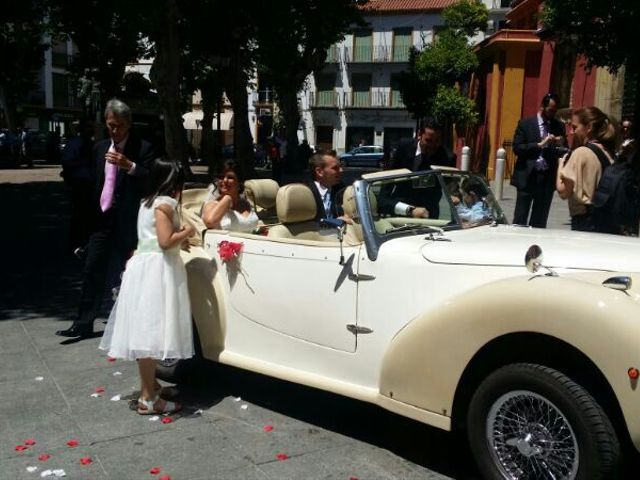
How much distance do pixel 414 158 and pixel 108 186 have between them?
2597 millimetres

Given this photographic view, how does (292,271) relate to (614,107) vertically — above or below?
below

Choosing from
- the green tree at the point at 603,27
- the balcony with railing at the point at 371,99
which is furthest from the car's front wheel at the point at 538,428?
the balcony with railing at the point at 371,99

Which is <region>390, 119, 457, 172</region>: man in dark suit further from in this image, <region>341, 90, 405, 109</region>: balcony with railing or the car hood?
<region>341, 90, 405, 109</region>: balcony with railing

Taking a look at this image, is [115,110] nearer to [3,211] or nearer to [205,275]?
[205,275]

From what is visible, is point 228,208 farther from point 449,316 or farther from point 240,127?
point 240,127

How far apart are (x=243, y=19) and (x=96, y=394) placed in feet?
54.3

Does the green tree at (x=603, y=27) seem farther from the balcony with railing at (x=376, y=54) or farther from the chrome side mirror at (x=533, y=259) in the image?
the balcony with railing at (x=376, y=54)

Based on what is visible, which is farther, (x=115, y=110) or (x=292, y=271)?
(x=115, y=110)

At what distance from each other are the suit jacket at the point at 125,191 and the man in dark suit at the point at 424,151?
7.08 feet

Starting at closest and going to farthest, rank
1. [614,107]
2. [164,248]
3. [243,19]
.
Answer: [164,248] → [614,107] → [243,19]

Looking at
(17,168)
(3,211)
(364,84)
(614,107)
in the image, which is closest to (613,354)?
(3,211)

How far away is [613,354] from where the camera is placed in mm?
2834

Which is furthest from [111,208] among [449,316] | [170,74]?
[170,74]

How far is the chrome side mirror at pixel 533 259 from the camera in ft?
Answer: 10.9
